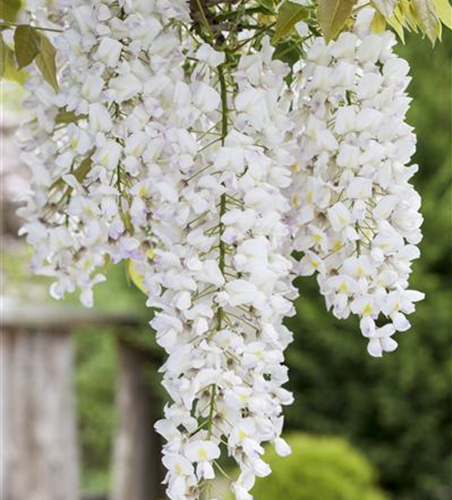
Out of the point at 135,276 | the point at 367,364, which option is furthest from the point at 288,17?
the point at 367,364

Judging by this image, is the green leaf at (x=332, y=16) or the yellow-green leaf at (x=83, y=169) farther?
the yellow-green leaf at (x=83, y=169)

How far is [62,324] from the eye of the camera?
→ 4312mm

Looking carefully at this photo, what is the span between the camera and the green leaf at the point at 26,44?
3.03 ft

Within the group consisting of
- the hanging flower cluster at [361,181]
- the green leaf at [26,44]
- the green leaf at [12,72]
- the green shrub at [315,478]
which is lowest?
the green shrub at [315,478]

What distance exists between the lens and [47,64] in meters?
0.92

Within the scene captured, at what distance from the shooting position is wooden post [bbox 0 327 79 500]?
3.85 metres

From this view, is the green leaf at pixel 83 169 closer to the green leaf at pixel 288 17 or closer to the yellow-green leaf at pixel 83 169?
the yellow-green leaf at pixel 83 169

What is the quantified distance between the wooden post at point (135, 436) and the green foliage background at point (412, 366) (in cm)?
35

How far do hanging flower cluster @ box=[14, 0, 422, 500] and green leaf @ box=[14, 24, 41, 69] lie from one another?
0.20ft

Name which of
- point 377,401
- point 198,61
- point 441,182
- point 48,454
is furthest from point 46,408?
point 198,61

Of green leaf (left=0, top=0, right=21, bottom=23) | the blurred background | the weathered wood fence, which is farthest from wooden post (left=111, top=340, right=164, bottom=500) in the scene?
green leaf (left=0, top=0, right=21, bottom=23)

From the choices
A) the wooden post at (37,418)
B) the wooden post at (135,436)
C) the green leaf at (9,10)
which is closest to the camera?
the green leaf at (9,10)

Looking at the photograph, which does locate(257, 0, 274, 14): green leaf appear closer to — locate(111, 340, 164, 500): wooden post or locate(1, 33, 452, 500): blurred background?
locate(1, 33, 452, 500): blurred background

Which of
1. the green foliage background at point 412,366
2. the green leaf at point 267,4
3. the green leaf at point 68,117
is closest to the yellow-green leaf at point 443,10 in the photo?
the green leaf at point 267,4
